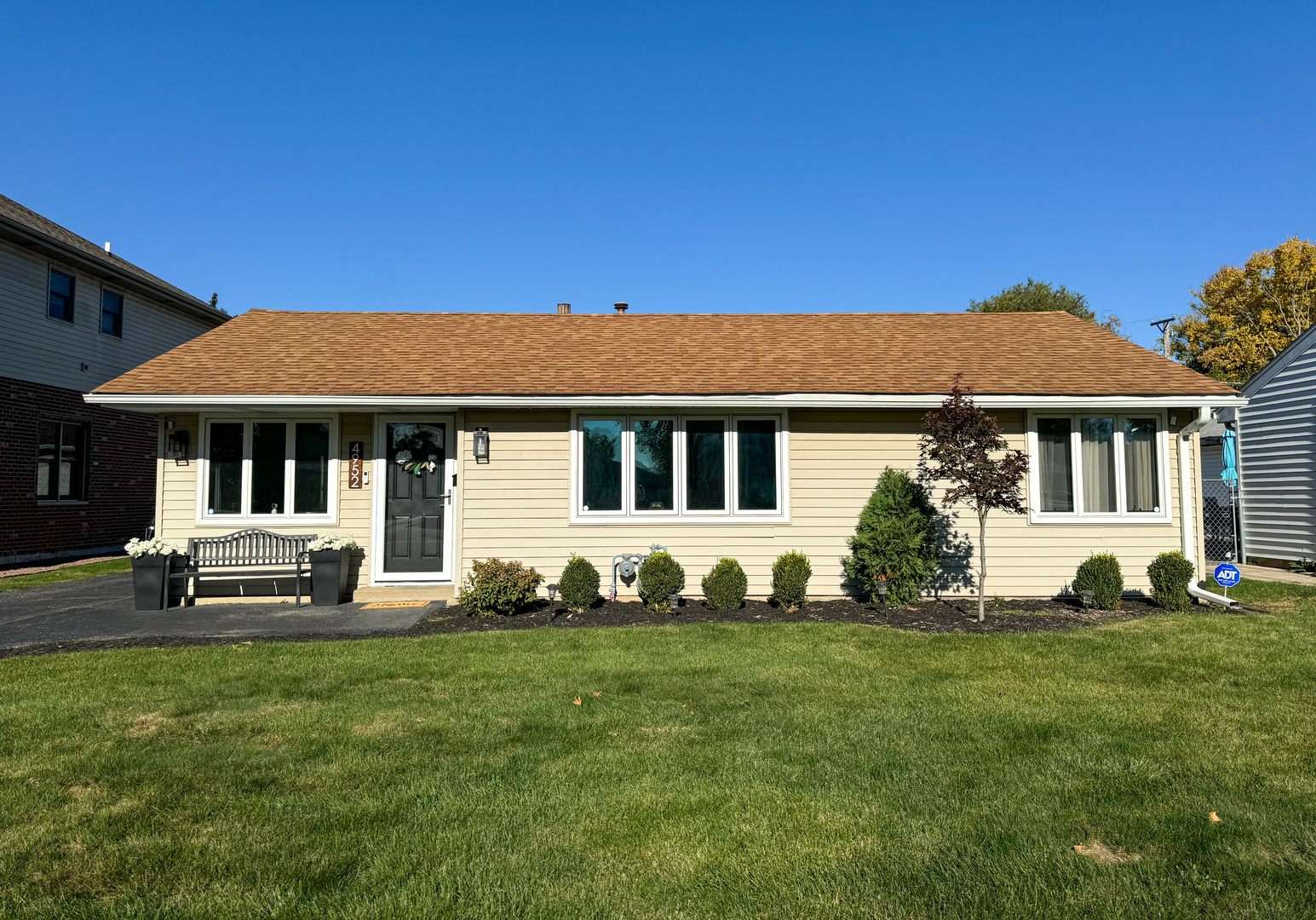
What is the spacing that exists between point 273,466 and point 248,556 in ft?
4.07

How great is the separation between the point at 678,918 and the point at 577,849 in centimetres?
64

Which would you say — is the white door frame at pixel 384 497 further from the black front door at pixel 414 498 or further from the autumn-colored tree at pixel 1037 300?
the autumn-colored tree at pixel 1037 300

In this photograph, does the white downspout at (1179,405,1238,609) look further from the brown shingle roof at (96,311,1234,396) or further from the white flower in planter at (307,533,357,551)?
the white flower in planter at (307,533,357,551)

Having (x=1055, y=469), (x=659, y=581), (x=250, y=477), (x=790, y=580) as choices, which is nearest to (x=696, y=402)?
(x=659, y=581)

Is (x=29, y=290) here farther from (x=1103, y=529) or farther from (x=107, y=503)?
(x=1103, y=529)

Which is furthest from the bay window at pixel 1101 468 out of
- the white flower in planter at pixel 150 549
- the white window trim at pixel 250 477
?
the white flower in planter at pixel 150 549

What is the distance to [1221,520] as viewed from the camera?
17.0 meters

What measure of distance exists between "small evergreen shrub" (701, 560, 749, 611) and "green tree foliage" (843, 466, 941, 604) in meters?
1.55

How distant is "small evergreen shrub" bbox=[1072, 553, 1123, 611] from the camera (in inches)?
354

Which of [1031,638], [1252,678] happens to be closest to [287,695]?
[1031,638]

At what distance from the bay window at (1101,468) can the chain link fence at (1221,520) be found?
538cm

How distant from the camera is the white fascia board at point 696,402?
30.7ft

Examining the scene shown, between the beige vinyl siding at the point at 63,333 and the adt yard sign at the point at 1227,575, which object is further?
the beige vinyl siding at the point at 63,333

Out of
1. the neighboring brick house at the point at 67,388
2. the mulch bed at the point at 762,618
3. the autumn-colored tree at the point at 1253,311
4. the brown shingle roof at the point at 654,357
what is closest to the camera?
the mulch bed at the point at 762,618
